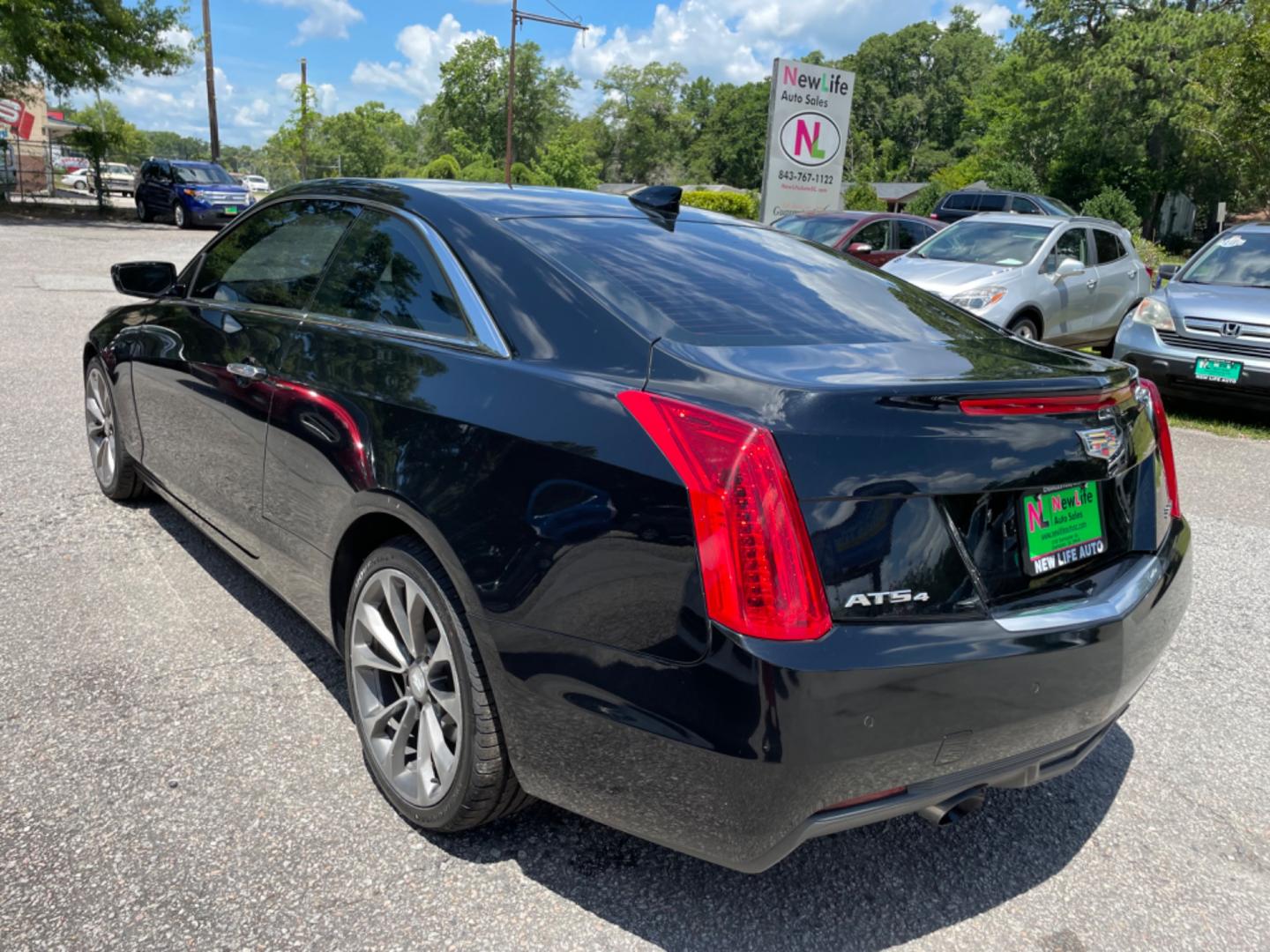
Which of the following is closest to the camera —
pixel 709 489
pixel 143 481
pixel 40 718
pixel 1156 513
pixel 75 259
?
pixel 709 489

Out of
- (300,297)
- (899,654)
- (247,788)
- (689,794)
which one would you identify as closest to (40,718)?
(247,788)

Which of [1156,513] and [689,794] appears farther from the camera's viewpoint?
[1156,513]

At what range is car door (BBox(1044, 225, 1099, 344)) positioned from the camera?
10320 mm

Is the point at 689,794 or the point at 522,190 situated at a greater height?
the point at 522,190

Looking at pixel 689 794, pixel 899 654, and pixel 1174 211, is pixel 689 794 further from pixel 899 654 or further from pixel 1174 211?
pixel 1174 211

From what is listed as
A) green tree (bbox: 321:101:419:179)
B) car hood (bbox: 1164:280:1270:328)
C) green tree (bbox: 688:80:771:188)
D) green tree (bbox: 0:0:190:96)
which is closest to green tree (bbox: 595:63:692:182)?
green tree (bbox: 688:80:771:188)

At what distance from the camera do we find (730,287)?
9.02ft

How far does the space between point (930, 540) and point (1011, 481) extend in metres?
0.24

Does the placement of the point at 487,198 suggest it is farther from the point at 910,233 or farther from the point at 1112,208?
the point at 1112,208

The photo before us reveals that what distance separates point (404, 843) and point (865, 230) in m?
12.8

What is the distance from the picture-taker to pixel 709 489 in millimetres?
1907

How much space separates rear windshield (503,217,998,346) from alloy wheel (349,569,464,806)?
89cm

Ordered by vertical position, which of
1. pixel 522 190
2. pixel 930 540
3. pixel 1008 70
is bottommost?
pixel 930 540

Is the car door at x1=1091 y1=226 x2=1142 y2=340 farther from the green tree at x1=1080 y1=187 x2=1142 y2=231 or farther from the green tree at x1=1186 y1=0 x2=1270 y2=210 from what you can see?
the green tree at x1=1080 y1=187 x2=1142 y2=231
